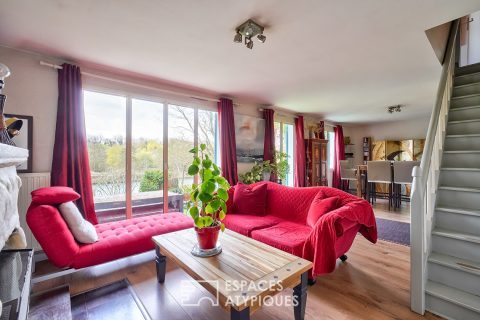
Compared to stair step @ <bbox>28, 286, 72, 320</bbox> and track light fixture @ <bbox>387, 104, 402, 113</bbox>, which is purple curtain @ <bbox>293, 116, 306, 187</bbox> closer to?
track light fixture @ <bbox>387, 104, 402, 113</bbox>

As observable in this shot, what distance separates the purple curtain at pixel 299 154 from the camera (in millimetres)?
5379

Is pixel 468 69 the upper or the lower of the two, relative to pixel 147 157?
upper

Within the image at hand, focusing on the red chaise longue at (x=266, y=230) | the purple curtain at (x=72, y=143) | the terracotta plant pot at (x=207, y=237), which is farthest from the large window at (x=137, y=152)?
the terracotta plant pot at (x=207, y=237)

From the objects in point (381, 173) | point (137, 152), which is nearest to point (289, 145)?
point (381, 173)

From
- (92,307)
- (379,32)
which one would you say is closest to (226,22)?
(379,32)

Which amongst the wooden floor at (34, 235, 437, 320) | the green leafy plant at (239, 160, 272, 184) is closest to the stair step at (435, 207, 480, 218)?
the wooden floor at (34, 235, 437, 320)

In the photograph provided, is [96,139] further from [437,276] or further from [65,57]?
[437,276]

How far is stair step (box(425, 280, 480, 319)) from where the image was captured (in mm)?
1463

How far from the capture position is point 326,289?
1.95 m

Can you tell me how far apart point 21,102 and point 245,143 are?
321 centimetres

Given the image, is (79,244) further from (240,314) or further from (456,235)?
(456,235)

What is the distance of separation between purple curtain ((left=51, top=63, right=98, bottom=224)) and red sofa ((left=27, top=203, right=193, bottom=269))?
61 cm

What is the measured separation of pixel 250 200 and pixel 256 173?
1.36 m

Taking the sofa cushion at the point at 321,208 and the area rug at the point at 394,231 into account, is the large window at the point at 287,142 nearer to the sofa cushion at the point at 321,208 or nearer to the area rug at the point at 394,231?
the area rug at the point at 394,231
